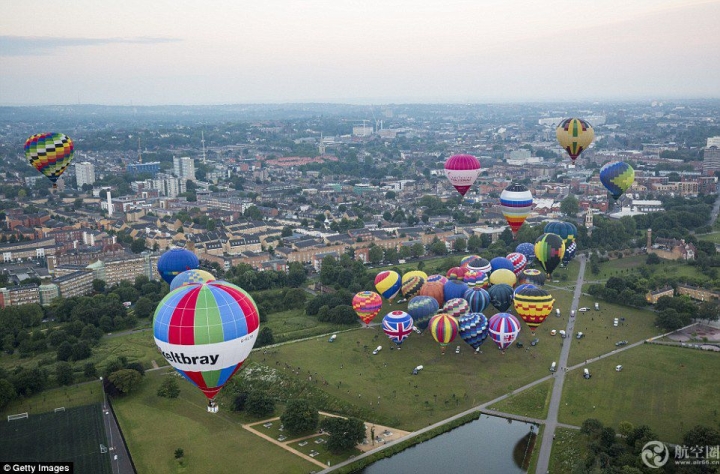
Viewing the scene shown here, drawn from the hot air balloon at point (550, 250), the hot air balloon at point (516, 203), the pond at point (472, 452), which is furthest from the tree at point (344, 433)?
the hot air balloon at point (516, 203)

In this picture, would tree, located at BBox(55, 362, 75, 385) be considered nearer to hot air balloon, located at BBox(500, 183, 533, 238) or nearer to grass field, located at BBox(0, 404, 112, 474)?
grass field, located at BBox(0, 404, 112, 474)

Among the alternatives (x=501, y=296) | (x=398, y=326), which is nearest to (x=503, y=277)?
(x=501, y=296)

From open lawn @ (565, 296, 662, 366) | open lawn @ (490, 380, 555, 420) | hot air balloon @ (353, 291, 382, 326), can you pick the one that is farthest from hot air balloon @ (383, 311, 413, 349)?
open lawn @ (565, 296, 662, 366)

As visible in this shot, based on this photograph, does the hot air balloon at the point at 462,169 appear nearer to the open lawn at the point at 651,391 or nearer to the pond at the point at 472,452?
the open lawn at the point at 651,391

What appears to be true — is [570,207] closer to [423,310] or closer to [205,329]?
[423,310]

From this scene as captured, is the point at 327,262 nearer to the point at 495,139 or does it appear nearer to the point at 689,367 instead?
the point at 689,367
